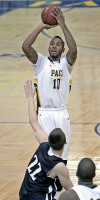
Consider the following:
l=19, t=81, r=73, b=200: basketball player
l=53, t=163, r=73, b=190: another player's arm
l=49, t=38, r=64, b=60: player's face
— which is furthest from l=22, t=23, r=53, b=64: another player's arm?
l=53, t=163, r=73, b=190: another player's arm

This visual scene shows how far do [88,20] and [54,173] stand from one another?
1767 centimetres

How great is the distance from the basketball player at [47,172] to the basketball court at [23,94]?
2917 mm

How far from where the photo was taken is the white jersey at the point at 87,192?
5.06 meters

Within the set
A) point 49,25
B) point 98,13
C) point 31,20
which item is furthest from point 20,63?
point 49,25

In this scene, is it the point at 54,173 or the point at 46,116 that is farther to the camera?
the point at 46,116

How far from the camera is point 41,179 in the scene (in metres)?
6.23

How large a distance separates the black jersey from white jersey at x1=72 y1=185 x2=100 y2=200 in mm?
985

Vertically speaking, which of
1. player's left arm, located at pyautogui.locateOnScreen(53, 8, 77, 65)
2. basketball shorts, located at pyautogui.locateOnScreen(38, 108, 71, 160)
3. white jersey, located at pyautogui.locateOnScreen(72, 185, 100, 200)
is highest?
player's left arm, located at pyautogui.locateOnScreen(53, 8, 77, 65)

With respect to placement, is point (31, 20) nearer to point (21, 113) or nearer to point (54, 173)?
point (21, 113)

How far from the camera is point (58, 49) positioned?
8820 mm

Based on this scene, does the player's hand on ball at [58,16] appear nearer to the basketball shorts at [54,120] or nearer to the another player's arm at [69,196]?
the basketball shorts at [54,120]

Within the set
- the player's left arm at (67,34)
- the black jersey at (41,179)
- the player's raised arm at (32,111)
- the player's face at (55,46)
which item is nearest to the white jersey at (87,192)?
the black jersey at (41,179)

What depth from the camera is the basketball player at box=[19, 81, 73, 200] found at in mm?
5980

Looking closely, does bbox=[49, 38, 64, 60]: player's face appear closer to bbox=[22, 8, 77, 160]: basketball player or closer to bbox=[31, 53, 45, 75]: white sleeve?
bbox=[22, 8, 77, 160]: basketball player
